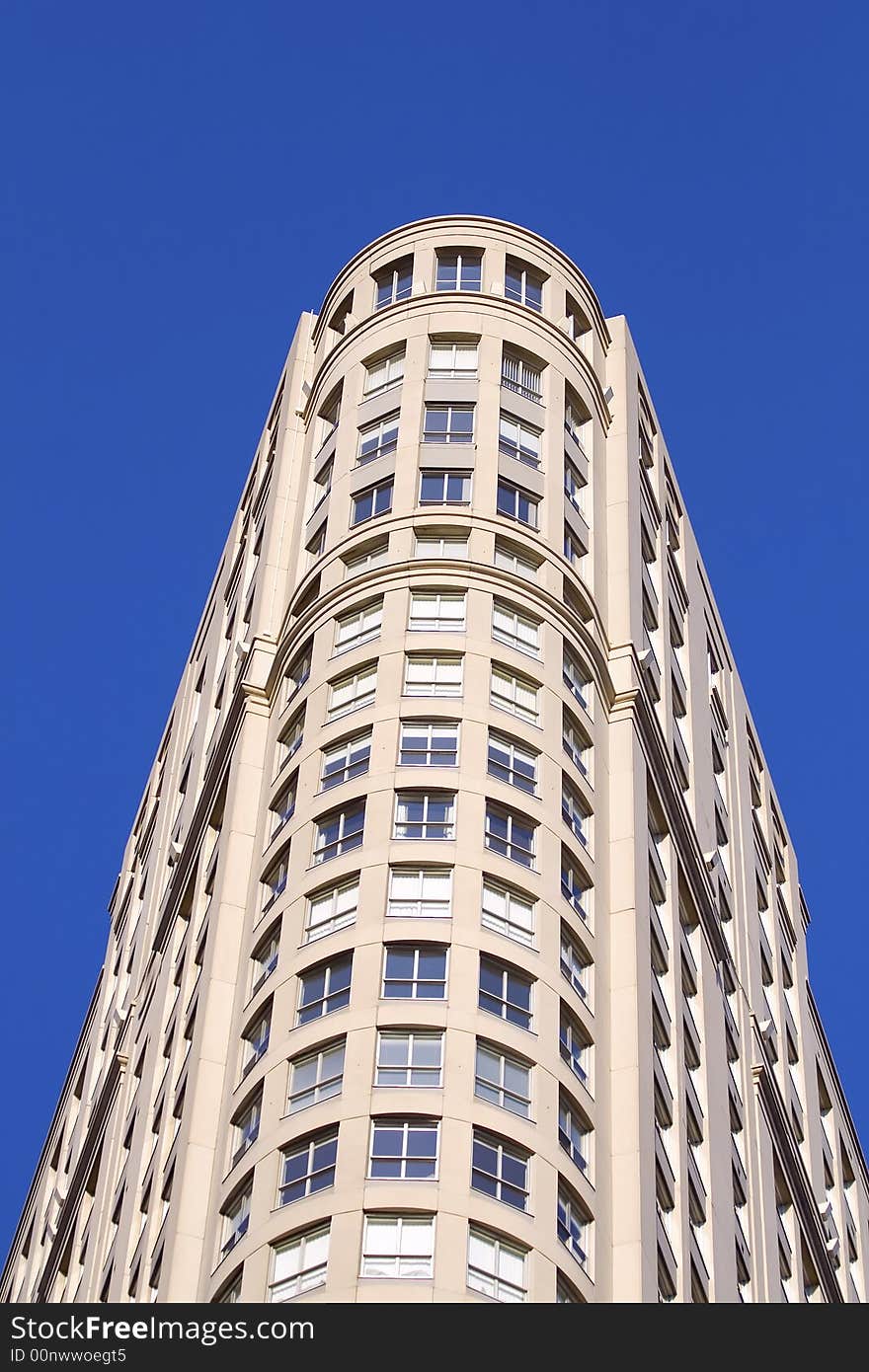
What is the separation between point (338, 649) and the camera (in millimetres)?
71750

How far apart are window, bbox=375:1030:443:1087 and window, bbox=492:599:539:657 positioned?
1473 cm

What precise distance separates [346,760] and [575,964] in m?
8.37

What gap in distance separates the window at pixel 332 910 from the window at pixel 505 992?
3774 mm

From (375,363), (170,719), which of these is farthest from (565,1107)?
(170,719)

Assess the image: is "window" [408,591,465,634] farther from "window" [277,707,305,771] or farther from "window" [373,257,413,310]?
"window" [373,257,413,310]

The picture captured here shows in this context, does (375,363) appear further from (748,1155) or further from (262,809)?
(748,1155)

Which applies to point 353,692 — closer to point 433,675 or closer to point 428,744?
point 433,675

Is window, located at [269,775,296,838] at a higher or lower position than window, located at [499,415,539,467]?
lower

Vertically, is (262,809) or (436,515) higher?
(436,515)

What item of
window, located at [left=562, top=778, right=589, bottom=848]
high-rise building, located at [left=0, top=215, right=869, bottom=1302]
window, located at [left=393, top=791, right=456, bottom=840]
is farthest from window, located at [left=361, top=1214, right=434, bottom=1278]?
window, located at [left=562, top=778, right=589, bottom=848]

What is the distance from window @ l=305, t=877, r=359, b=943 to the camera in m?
63.0

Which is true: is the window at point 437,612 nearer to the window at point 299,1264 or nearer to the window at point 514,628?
the window at point 514,628
